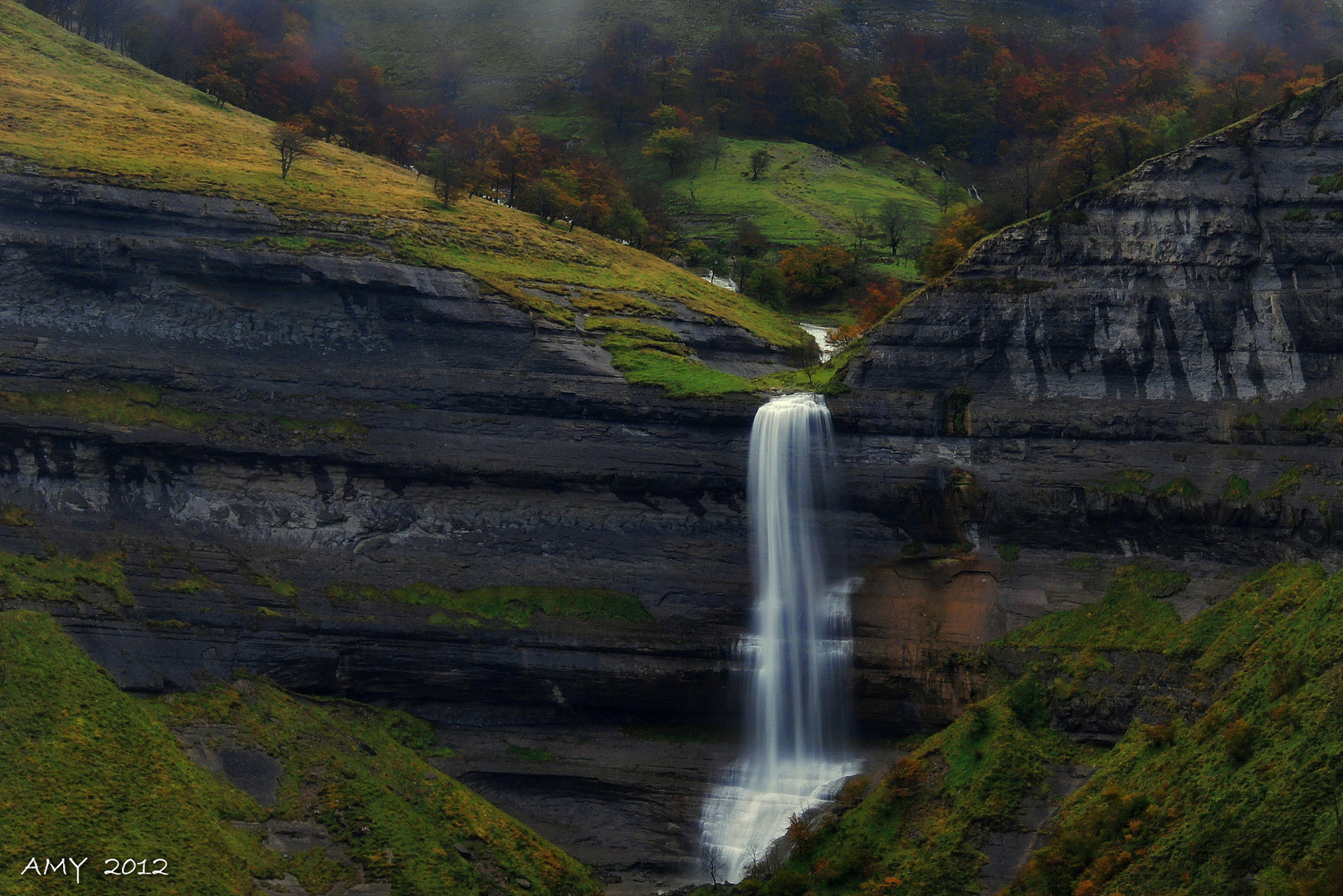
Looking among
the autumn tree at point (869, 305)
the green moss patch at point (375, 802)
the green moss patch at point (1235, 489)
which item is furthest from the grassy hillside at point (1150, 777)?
the autumn tree at point (869, 305)

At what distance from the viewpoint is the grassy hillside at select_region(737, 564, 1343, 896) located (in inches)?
1041

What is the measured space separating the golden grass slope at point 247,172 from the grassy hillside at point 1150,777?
27.4 m

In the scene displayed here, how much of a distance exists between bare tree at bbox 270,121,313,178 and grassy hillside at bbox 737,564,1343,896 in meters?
43.0

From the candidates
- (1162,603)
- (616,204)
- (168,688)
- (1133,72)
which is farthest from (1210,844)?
(1133,72)

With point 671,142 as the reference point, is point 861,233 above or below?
below

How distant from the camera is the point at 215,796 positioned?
114ft

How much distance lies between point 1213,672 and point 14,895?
34694 mm

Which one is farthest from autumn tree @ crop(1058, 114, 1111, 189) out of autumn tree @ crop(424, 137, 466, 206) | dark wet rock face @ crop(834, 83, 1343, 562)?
autumn tree @ crop(424, 137, 466, 206)

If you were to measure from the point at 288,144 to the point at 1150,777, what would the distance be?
173ft

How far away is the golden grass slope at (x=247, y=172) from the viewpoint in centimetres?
5550

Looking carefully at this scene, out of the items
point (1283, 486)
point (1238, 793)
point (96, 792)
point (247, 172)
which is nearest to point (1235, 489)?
point (1283, 486)

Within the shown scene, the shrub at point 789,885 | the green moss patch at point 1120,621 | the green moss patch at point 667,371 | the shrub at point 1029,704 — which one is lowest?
the shrub at point 789,885

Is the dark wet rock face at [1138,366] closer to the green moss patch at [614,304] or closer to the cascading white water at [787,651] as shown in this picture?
the cascading white water at [787,651]

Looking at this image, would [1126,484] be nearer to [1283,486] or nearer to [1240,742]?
[1283,486]
